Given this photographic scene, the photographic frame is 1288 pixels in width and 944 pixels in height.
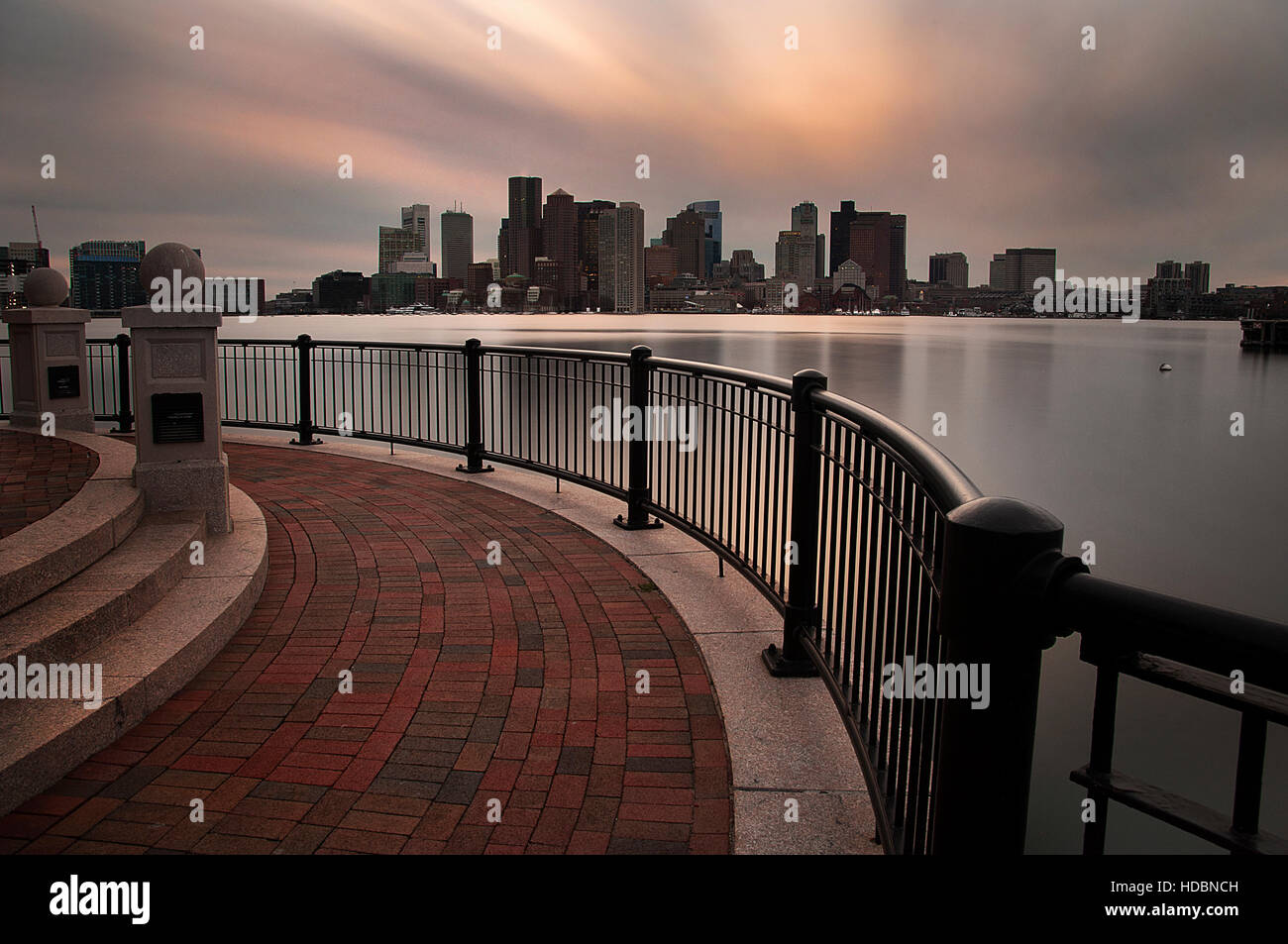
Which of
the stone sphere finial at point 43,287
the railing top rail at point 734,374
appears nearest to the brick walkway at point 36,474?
the stone sphere finial at point 43,287

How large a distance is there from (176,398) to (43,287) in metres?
6.61

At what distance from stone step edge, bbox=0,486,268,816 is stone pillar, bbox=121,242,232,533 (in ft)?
1.69

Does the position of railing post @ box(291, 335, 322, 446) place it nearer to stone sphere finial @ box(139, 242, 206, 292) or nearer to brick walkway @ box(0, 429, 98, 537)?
brick walkway @ box(0, 429, 98, 537)

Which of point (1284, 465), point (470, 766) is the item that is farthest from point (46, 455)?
point (1284, 465)

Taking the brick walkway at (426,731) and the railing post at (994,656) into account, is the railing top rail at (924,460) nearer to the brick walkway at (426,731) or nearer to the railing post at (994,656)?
the railing post at (994,656)

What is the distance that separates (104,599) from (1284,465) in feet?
101

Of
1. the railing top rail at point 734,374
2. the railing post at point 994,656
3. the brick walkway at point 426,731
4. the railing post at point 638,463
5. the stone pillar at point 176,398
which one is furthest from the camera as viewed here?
the railing post at point 638,463

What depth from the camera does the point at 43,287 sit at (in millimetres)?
11375

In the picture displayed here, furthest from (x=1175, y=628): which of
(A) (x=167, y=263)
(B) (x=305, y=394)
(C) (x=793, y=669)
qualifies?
(B) (x=305, y=394)

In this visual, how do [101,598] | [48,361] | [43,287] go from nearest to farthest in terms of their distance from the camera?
[101,598] → [48,361] → [43,287]

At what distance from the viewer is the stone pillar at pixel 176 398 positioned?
641 cm

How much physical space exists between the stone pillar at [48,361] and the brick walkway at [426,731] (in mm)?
6404

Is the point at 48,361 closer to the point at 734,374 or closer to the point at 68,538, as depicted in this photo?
the point at 68,538
